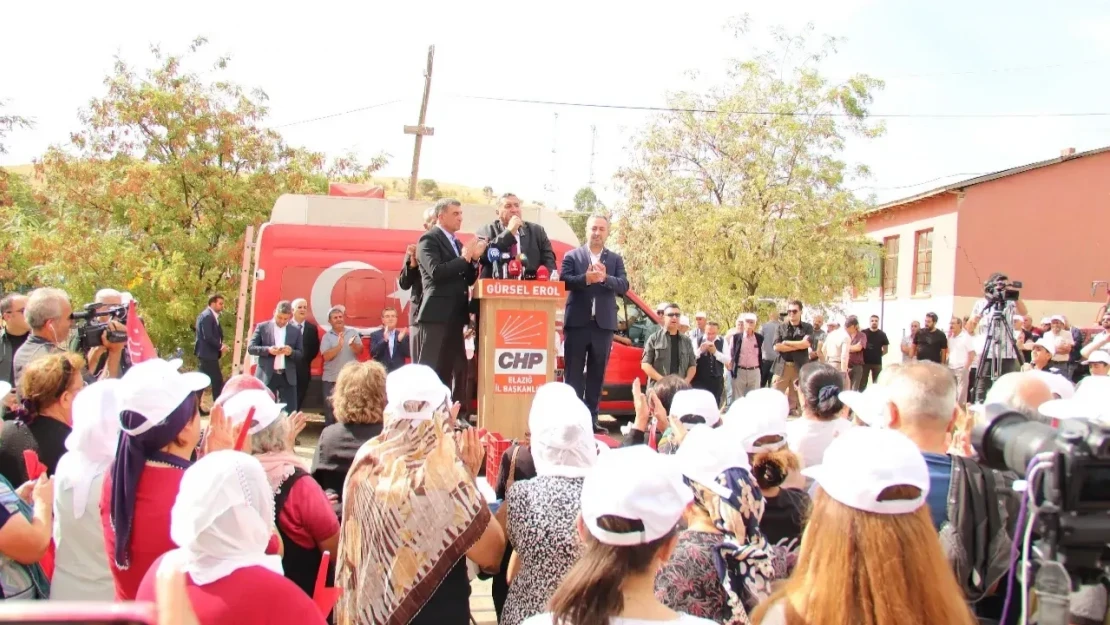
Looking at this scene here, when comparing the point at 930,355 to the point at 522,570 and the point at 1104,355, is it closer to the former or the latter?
the point at 1104,355

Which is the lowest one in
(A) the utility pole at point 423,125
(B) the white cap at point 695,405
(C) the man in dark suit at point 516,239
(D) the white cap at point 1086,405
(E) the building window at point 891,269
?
(B) the white cap at point 695,405

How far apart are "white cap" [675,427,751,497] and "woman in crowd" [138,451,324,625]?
1.16m

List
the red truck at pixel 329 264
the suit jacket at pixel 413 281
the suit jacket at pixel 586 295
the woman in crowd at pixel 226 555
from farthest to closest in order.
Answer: the red truck at pixel 329 264 < the suit jacket at pixel 586 295 < the suit jacket at pixel 413 281 < the woman in crowd at pixel 226 555

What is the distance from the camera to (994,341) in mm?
9797

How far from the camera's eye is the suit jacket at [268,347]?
9.95 meters

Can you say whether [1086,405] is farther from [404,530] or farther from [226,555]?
[226,555]

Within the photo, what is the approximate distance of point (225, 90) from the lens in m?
16.2

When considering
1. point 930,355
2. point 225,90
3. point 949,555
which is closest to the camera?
point 949,555

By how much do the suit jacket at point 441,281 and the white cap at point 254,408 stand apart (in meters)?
3.08

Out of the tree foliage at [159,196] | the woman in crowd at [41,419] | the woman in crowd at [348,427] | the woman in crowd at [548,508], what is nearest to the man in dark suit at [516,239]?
the woman in crowd at [348,427]

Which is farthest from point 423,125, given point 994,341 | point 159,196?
point 994,341

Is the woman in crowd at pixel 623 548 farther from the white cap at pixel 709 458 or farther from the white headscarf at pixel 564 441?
the white headscarf at pixel 564 441

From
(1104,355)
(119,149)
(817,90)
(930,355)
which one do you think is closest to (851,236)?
(817,90)

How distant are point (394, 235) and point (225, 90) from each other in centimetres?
732
